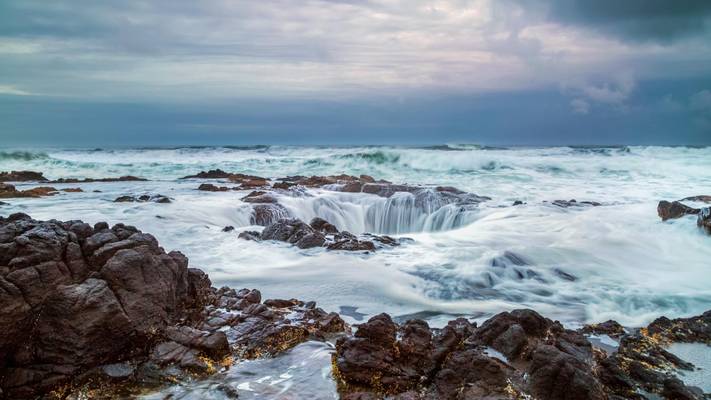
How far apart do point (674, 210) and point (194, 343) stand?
1349 cm

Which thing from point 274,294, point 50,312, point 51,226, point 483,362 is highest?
point 51,226

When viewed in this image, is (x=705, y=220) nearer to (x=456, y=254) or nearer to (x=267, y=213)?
(x=456, y=254)

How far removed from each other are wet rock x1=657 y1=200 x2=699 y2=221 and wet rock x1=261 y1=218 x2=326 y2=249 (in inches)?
382

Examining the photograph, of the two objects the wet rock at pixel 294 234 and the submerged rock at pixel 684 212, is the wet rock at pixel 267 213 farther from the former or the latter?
the submerged rock at pixel 684 212

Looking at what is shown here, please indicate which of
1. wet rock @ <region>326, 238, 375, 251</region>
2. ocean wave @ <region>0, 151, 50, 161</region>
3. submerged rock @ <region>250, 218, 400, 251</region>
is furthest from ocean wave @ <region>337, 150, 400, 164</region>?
ocean wave @ <region>0, 151, 50, 161</region>

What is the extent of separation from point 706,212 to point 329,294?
32.8ft

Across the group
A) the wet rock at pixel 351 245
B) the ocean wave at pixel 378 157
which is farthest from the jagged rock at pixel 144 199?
the ocean wave at pixel 378 157

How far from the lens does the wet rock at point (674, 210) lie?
1319cm

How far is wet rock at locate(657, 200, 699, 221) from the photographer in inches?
519

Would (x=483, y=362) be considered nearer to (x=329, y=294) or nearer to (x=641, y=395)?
(x=641, y=395)

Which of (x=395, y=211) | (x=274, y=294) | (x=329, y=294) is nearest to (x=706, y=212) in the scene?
(x=395, y=211)

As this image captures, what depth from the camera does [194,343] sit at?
493cm

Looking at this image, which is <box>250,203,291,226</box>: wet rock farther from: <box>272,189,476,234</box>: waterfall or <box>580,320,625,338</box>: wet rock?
<box>580,320,625,338</box>: wet rock

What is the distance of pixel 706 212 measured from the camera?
12.0 m
